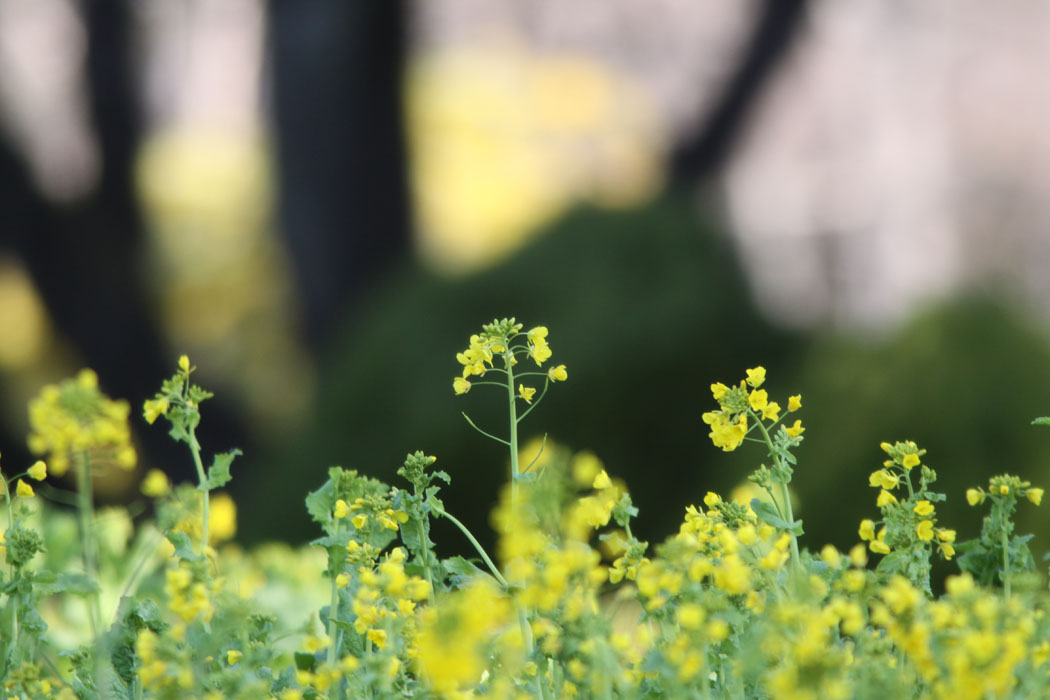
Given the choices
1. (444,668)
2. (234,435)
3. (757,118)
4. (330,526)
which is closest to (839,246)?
(757,118)

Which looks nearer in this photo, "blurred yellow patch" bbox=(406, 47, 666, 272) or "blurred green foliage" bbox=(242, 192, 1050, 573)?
"blurred green foliage" bbox=(242, 192, 1050, 573)

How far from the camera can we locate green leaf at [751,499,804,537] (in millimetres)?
1218

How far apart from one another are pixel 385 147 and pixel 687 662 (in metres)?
5.08

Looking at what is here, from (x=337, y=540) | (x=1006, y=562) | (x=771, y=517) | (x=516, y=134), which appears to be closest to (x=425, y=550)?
(x=337, y=540)

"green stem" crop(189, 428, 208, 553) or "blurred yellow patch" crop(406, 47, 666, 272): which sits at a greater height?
"blurred yellow patch" crop(406, 47, 666, 272)

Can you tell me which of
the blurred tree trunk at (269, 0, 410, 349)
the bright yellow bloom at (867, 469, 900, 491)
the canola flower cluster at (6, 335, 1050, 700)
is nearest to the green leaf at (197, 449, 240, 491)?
the canola flower cluster at (6, 335, 1050, 700)

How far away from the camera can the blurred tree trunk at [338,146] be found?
5.55 m

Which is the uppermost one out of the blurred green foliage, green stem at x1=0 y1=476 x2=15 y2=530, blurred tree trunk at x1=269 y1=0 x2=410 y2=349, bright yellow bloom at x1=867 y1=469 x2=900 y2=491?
blurred tree trunk at x1=269 y1=0 x2=410 y2=349

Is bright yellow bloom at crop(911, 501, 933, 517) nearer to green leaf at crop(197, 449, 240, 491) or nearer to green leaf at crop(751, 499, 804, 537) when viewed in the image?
green leaf at crop(751, 499, 804, 537)

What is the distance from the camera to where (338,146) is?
18.5ft

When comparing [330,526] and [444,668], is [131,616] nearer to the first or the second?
[330,526]

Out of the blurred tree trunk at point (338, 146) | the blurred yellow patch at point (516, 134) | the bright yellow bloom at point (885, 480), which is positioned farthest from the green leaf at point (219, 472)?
the blurred yellow patch at point (516, 134)

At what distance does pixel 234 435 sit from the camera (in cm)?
794

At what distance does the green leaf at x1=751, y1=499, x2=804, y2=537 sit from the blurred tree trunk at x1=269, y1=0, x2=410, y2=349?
15.4 feet
